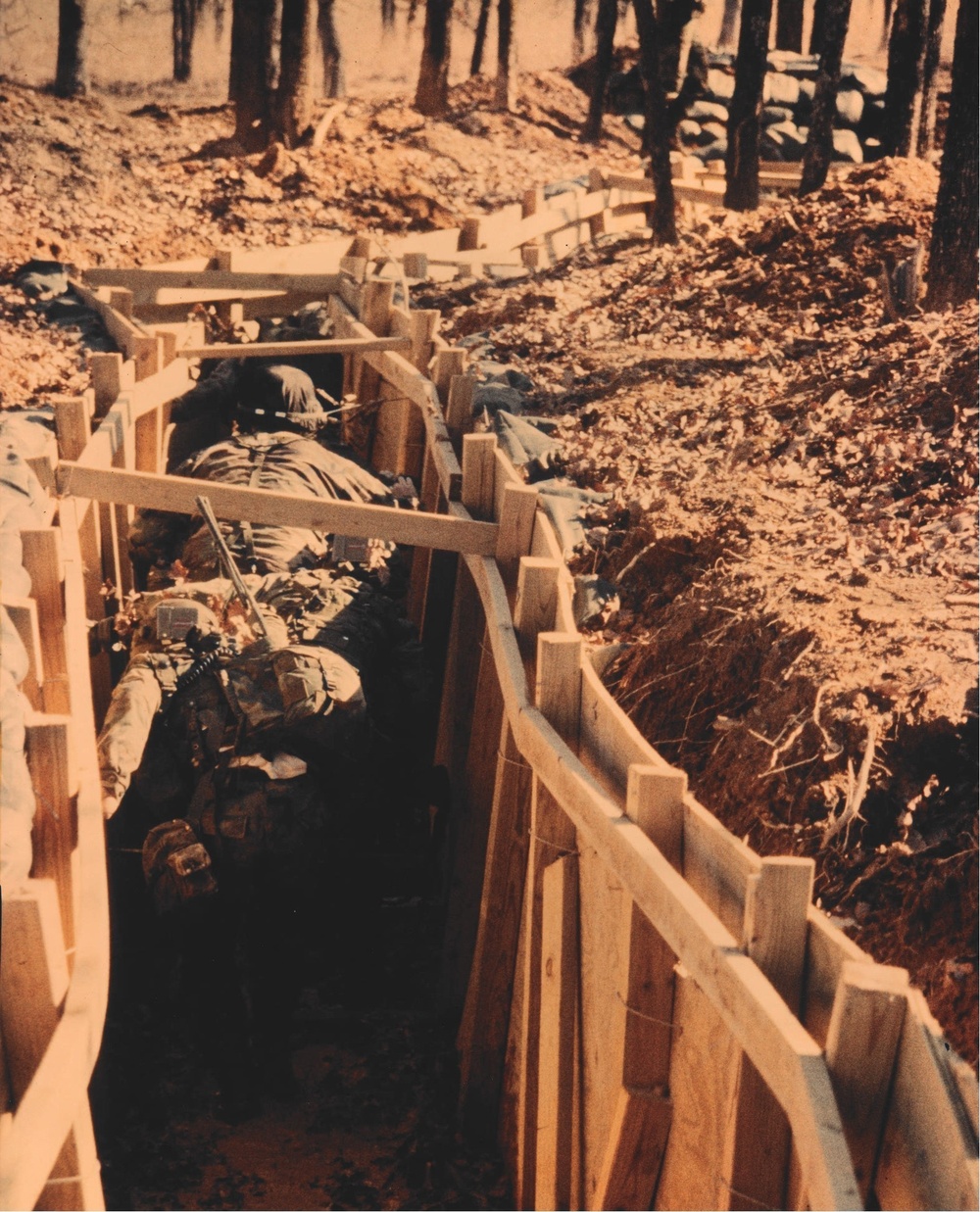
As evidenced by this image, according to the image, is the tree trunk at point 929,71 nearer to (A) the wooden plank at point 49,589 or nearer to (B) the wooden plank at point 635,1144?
(A) the wooden plank at point 49,589

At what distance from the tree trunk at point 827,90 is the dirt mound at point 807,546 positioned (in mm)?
3235

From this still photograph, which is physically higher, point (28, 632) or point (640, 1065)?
point (28, 632)

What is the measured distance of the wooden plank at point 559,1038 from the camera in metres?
4.23

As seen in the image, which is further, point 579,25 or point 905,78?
point 579,25

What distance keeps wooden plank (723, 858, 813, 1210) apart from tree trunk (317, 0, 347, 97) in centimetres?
3089

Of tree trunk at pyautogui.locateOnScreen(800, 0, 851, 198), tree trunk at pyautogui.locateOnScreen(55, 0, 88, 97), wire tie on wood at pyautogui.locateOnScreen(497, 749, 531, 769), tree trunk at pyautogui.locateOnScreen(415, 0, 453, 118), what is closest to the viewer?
wire tie on wood at pyautogui.locateOnScreen(497, 749, 531, 769)

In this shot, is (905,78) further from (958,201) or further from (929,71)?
(958,201)

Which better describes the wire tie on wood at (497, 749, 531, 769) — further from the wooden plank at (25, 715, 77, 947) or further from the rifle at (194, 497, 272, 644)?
the wooden plank at (25, 715, 77, 947)

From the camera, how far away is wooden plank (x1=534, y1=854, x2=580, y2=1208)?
4227mm

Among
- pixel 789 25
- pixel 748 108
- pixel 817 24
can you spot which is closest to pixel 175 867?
pixel 748 108

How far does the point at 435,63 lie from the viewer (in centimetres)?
2455

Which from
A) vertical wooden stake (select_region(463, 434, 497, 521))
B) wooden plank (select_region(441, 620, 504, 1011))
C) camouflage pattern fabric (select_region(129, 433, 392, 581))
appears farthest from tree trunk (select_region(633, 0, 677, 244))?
wooden plank (select_region(441, 620, 504, 1011))

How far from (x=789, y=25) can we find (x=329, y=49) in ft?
32.8

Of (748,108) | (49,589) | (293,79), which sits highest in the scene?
(293,79)
